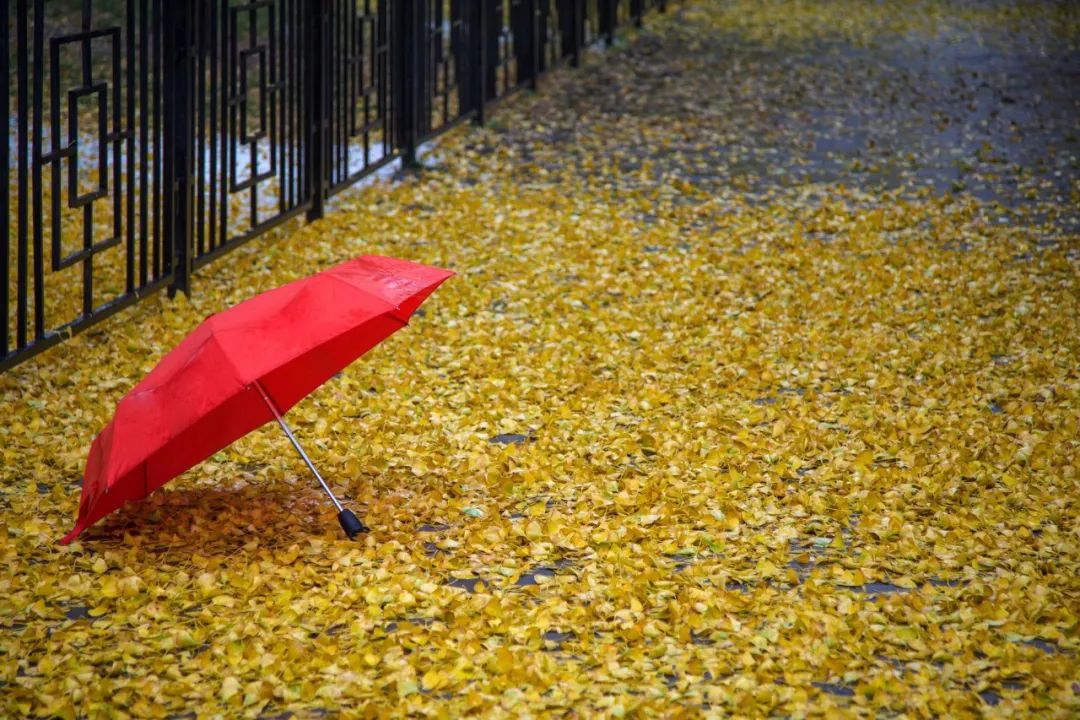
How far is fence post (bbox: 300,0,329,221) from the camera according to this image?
8.12 metres

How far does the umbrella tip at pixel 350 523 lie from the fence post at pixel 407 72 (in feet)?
19.2

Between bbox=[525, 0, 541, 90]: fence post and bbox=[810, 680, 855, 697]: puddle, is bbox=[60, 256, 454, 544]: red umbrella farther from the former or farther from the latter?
bbox=[525, 0, 541, 90]: fence post

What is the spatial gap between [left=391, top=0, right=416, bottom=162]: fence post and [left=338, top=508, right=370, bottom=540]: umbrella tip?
586 cm

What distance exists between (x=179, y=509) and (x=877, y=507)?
2426mm

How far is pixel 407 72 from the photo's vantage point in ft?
31.7

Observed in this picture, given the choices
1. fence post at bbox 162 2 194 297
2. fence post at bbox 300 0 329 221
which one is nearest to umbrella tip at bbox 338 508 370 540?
fence post at bbox 162 2 194 297

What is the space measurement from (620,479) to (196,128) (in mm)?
4037

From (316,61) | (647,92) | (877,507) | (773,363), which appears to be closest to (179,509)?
(877,507)

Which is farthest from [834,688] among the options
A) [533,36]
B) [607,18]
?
[607,18]

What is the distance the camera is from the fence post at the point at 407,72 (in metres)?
9.46

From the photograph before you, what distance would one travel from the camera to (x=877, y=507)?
4562 millimetres

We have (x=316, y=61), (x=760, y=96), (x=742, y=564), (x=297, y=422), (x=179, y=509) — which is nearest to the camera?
(x=742, y=564)

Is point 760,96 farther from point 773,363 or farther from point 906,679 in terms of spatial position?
point 906,679

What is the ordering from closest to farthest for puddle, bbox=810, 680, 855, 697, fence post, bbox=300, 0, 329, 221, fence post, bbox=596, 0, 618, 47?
1. puddle, bbox=810, 680, 855, 697
2. fence post, bbox=300, 0, 329, 221
3. fence post, bbox=596, 0, 618, 47
